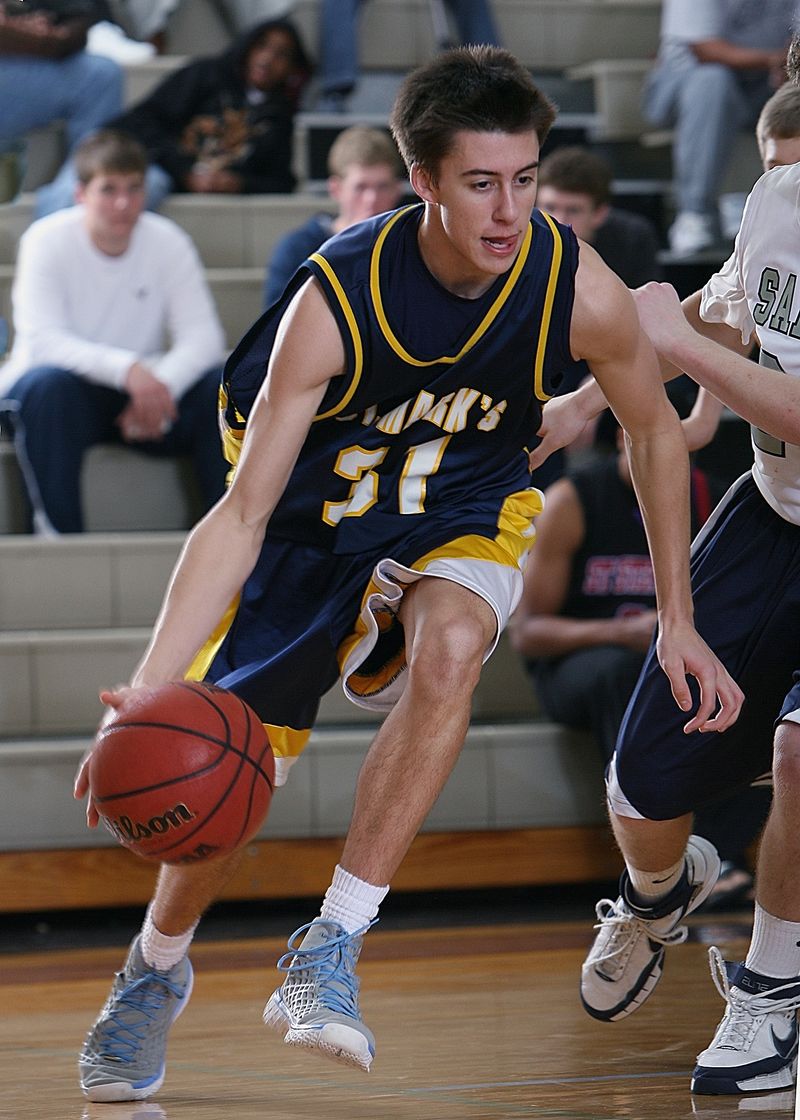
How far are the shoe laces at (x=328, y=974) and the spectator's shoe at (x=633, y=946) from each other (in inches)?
30.2

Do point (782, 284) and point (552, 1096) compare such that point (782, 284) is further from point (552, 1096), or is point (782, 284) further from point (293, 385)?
point (552, 1096)

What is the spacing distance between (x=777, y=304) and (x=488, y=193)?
54 cm

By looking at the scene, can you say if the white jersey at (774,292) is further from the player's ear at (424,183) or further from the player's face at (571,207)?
the player's face at (571,207)

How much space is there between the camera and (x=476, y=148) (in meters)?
2.45

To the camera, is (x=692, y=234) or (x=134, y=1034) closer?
(x=134, y=1034)

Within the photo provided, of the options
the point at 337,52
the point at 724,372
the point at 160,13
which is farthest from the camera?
the point at 160,13

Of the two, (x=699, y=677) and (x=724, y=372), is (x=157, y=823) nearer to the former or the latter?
(x=699, y=677)

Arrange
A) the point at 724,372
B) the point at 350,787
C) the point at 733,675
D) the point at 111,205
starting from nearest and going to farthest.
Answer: the point at 724,372 → the point at 733,675 → the point at 350,787 → the point at 111,205

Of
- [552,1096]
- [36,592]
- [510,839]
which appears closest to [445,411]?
[552,1096]

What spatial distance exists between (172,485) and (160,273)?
26.9 inches

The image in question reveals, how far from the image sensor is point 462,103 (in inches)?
97.1

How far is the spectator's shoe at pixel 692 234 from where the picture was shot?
6.26 metres

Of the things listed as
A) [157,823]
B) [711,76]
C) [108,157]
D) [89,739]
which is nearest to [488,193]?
[157,823]

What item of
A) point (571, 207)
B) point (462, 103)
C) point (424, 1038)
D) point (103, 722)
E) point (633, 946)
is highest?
point (462, 103)
